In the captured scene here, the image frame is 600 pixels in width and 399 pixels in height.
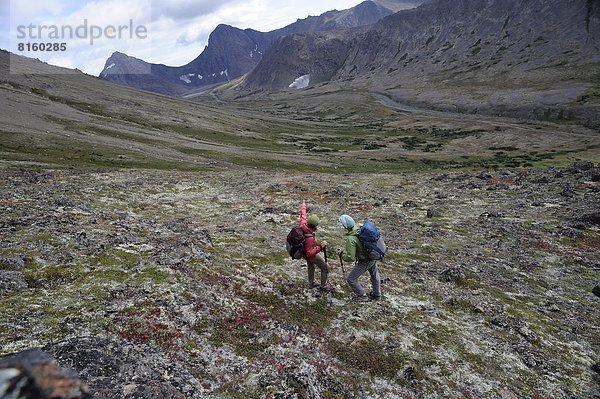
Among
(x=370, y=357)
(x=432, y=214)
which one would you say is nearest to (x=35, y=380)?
(x=370, y=357)

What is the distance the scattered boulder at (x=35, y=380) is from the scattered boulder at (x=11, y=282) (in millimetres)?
11132

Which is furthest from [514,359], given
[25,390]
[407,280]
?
[25,390]

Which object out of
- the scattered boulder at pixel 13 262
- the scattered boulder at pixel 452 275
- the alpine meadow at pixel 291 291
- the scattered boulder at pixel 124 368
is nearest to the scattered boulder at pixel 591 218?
the alpine meadow at pixel 291 291

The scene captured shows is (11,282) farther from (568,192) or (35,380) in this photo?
(568,192)

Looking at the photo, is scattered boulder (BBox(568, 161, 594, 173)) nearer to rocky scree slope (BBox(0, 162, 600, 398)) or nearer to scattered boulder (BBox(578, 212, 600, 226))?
scattered boulder (BBox(578, 212, 600, 226))

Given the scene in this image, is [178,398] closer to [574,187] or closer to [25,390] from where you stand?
[25,390]

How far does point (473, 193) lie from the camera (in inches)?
1797

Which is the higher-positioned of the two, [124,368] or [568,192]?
[568,192]

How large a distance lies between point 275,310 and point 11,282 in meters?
9.75

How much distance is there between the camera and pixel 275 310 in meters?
15.0

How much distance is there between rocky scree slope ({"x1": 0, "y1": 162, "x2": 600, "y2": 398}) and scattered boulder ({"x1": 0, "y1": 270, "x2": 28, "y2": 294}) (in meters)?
0.06

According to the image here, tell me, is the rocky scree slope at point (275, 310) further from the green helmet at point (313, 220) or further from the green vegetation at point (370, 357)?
the green helmet at point (313, 220)

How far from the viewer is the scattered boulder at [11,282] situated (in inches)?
508

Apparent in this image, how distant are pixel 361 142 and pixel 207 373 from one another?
138 metres
